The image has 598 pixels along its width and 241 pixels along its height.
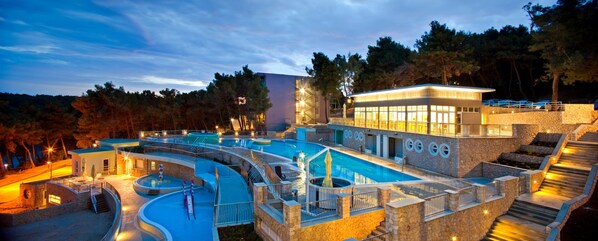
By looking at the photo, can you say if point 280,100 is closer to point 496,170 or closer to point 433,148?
point 433,148

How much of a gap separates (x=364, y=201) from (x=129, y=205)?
15.8 meters

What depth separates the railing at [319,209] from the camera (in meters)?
8.98

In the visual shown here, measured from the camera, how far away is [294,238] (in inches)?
319

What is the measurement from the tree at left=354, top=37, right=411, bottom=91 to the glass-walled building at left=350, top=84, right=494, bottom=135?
39.8ft

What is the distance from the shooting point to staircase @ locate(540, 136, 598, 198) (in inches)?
494

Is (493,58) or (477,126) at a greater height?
(493,58)

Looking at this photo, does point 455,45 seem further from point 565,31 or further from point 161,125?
point 161,125

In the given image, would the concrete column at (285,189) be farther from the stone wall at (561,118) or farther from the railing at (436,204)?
the stone wall at (561,118)

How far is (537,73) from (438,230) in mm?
35829

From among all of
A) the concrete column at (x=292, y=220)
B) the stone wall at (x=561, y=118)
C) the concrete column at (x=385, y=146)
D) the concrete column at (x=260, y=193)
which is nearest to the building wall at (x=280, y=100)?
the concrete column at (x=385, y=146)

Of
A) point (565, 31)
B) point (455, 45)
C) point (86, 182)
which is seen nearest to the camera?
point (565, 31)

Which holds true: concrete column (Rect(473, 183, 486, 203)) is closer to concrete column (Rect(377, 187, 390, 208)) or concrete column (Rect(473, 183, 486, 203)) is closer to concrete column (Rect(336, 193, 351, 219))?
concrete column (Rect(377, 187, 390, 208))

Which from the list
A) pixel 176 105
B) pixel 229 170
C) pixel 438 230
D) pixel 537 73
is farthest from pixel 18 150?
pixel 537 73

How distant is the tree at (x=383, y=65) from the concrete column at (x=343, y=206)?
2675cm
